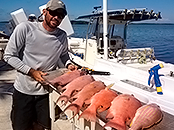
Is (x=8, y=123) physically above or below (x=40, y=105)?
below

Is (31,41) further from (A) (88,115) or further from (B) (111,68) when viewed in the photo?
(B) (111,68)

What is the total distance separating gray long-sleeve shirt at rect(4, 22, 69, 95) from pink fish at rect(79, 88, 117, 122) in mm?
924

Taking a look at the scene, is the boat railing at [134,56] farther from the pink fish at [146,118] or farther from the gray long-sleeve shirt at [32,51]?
the pink fish at [146,118]

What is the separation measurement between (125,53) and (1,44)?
20.3 feet

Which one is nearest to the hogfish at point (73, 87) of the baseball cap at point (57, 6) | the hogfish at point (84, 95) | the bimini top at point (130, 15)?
the hogfish at point (84, 95)

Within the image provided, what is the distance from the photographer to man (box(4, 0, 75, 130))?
6.75 ft

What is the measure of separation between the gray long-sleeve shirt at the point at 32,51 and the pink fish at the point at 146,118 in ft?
4.31

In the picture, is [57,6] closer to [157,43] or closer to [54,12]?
[54,12]

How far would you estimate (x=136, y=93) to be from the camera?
2.23 m

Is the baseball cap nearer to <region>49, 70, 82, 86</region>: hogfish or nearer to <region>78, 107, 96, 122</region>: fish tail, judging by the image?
<region>49, 70, 82, 86</region>: hogfish

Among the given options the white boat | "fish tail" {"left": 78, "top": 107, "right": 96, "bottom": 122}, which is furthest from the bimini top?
"fish tail" {"left": 78, "top": 107, "right": 96, "bottom": 122}

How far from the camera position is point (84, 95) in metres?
1.69

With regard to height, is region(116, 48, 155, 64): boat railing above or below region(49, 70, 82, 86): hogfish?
below

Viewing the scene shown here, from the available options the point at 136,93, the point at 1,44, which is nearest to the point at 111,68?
the point at 136,93
